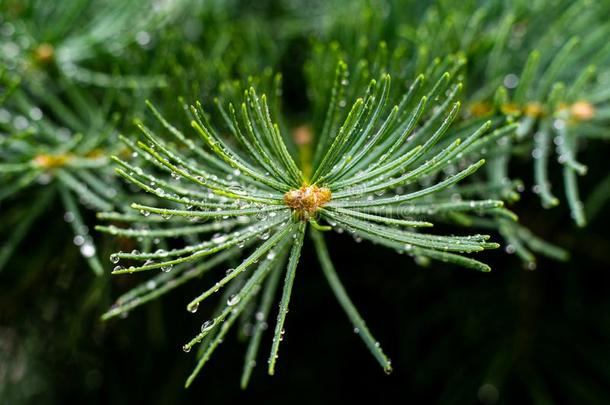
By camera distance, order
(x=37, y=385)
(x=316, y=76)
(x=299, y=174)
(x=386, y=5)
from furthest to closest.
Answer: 1. (x=37, y=385)
2. (x=386, y=5)
3. (x=316, y=76)
4. (x=299, y=174)

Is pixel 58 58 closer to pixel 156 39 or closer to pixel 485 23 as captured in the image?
pixel 156 39

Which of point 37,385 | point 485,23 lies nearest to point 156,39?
point 485,23

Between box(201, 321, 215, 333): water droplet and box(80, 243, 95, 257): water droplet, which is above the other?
Result: box(80, 243, 95, 257): water droplet

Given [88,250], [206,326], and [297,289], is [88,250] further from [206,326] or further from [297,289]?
[297,289]

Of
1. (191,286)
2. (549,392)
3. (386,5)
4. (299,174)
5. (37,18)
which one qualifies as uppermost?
(37,18)

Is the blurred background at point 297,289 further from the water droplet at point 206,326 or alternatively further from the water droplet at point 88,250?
the water droplet at point 206,326

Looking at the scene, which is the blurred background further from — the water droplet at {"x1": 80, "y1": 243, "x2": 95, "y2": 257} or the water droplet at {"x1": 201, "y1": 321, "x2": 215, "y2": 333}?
the water droplet at {"x1": 201, "y1": 321, "x2": 215, "y2": 333}

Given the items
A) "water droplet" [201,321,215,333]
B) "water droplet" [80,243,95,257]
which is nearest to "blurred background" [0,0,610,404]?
"water droplet" [80,243,95,257]

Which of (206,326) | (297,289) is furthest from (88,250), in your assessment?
(297,289)
